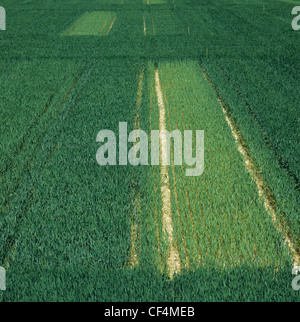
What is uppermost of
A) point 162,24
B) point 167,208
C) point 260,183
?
point 162,24

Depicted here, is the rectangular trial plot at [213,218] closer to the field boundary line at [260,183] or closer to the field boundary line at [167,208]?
the field boundary line at [167,208]

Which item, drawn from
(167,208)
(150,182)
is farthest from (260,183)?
(150,182)

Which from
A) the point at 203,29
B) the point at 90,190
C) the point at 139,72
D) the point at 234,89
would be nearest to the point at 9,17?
the point at 203,29

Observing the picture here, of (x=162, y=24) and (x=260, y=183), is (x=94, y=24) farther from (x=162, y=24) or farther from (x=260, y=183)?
(x=260, y=183)

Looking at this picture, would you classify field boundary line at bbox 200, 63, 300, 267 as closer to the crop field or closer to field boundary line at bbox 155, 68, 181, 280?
the crop field

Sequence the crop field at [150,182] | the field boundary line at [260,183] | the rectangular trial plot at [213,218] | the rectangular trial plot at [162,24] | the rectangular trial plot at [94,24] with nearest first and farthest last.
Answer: the crop field at [150,182] < the rectangular trial plot at [213,218] < the field boundary line at [260,183] < the rectangular trial plot at [162,24] < the rectangular trial plot at [94,24]

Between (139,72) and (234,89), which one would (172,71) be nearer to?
(139,72)

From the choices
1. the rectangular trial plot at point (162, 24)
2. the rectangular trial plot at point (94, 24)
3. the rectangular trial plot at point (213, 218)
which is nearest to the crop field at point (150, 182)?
the rectangular trial plot at point (213, 218)
